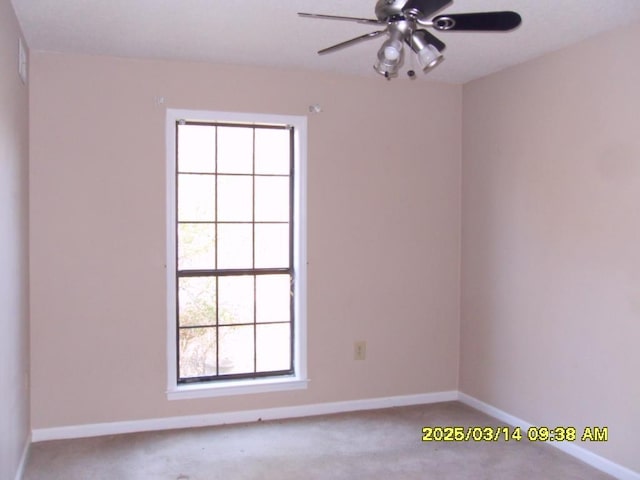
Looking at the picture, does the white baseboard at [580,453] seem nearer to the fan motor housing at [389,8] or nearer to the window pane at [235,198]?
the window pane at [235,198]

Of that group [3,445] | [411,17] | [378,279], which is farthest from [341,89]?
[3,445]

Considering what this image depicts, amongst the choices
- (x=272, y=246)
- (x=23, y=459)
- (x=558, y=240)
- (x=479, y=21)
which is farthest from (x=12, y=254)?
(x=558, y=240)

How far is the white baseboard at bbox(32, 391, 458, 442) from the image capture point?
3602mm

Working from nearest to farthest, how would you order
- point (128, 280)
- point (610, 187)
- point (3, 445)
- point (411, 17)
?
point (411, 17) < point (3, 445) < point (610, 187) < point (128, 280)

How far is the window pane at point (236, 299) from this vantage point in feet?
13.0

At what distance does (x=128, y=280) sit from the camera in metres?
3.71

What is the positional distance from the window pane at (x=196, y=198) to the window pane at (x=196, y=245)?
2.1 inches

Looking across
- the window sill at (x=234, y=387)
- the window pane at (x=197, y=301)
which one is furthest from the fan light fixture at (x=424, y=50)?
the window sill at (x=234, y=387)

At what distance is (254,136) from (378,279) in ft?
4.46

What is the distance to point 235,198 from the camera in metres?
3.97

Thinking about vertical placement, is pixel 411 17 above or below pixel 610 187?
above

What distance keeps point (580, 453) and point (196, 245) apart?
2.68m

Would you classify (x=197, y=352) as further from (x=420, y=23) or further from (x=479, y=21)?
(x=479, y=21)

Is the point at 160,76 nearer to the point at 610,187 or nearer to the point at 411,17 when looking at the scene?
the point at 411,17
